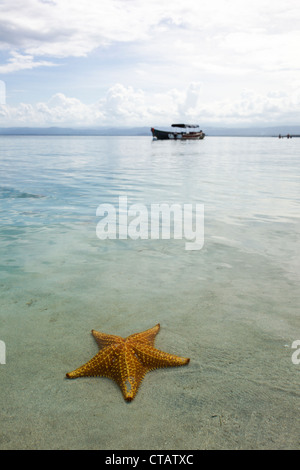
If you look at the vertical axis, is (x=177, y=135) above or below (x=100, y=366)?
above

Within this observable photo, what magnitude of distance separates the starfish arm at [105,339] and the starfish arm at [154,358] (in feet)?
0.95

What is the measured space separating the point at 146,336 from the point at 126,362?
2.86 ft

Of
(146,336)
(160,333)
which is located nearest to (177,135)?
(160,333)

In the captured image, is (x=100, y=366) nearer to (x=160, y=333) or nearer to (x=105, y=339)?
(x=105, y=339)

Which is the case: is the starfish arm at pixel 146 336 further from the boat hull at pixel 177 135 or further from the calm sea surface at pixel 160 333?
the boat hull at pixel 177 135

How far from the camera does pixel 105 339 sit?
4.75m

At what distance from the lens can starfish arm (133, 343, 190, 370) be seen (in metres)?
4.33

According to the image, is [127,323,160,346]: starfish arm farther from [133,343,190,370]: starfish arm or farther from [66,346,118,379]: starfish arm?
[66,346,118,379]: starfish arm

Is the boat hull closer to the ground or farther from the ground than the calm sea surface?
farther from the ground

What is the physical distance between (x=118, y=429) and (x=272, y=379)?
212 cm

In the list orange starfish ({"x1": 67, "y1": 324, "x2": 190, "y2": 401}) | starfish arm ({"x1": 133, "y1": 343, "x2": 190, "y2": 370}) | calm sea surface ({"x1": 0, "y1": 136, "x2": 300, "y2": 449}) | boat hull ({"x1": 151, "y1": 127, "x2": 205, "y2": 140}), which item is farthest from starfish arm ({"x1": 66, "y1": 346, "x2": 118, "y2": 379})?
boat hull ({"x1": 151, "y1": 127, "x2": 205, "y2": 140})

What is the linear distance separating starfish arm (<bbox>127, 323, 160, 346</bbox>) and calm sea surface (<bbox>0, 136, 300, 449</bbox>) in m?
0.17
